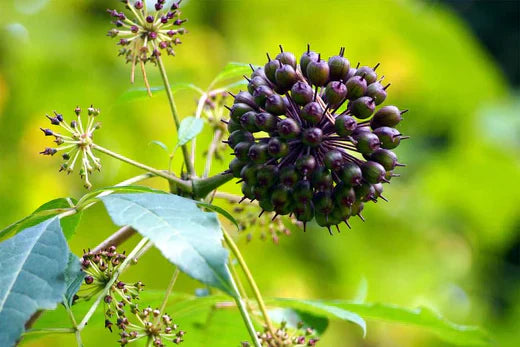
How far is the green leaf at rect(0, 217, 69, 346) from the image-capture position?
4.47 ft

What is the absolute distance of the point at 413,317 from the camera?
8.09 feet

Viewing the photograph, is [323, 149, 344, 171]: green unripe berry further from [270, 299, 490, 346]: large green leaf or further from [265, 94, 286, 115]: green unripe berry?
[270, 299, 490, 346]: large green leaf

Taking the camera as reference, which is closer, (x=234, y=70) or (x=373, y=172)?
(x=373, y=172)

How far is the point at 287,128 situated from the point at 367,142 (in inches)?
8.6

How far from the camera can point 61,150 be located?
6.42ft

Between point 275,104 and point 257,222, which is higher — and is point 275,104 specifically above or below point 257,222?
above

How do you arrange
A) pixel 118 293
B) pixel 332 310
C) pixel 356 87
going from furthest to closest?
pixel 332 310
pixel 356 87
pixel 118 293

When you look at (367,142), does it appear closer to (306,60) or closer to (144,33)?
(306,60)

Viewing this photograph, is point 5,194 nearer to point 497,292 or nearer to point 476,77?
point 476,77

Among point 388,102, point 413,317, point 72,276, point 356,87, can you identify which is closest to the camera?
point 72,276

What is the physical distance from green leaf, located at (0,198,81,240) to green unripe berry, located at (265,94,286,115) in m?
0.58

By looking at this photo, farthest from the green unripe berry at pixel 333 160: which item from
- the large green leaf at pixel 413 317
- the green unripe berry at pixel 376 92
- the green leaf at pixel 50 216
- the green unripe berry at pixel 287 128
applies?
the green leaf at pixel 50 216

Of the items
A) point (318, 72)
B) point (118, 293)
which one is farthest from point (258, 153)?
point (118, 293)

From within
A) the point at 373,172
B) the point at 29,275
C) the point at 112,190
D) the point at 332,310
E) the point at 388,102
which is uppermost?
the point at 388,102
